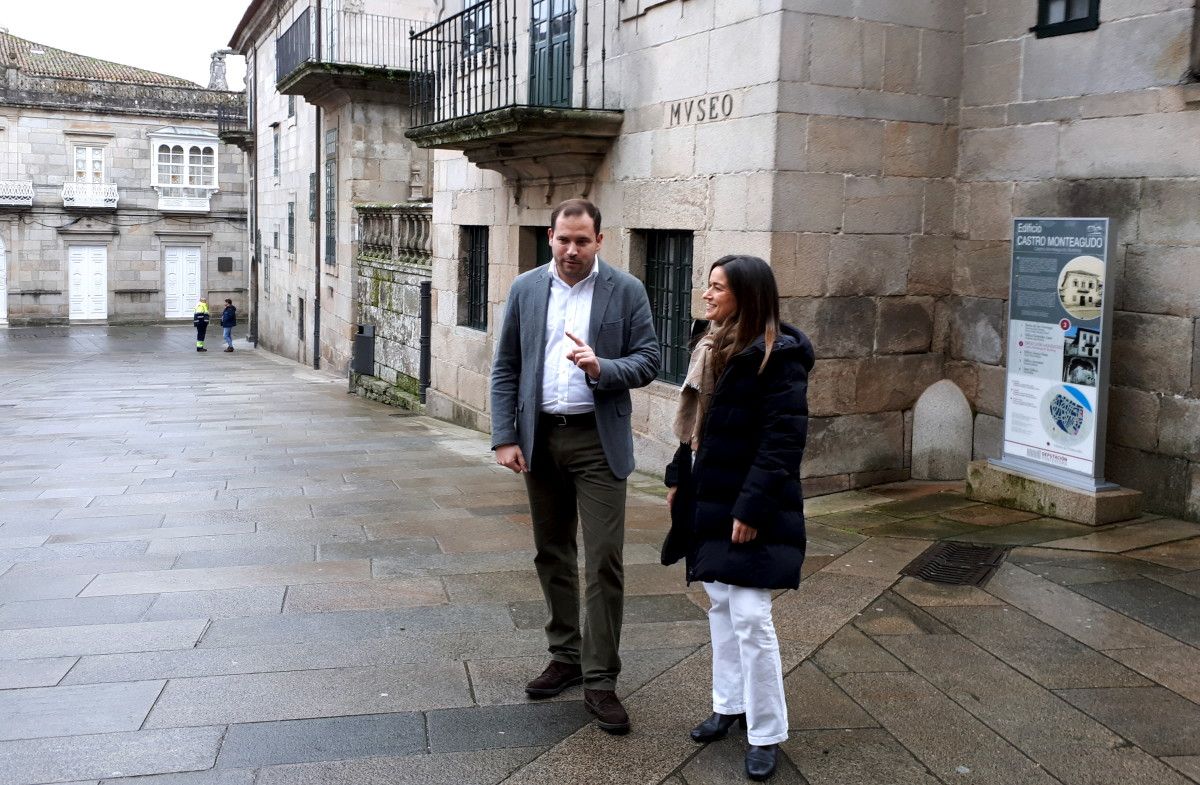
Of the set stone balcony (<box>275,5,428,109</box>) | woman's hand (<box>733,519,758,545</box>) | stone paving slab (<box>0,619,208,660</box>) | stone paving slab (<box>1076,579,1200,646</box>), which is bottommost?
stone paving slab (<box>0,619,208,660</box>)

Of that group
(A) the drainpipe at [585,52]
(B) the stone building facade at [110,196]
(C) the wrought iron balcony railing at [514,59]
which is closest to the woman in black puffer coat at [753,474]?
(C) the wrought iron balcony railing at [514,59]

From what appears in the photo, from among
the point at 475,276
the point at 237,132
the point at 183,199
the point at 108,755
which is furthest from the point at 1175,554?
the point at 183,199

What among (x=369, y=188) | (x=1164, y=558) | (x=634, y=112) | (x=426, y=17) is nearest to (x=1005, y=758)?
(x=1164, y=558)

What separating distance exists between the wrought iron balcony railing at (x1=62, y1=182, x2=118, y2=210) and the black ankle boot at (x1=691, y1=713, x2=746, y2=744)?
43.8 meters

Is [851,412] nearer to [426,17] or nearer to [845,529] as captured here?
[845,529]

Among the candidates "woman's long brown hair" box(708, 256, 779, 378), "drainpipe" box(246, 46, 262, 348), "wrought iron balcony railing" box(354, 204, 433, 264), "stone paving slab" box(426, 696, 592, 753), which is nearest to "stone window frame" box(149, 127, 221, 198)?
"drainpipe" box(246, 46, 262, 348)

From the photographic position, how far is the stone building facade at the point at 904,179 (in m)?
6.87

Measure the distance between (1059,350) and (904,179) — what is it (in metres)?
1.79

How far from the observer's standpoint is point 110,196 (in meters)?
42.7

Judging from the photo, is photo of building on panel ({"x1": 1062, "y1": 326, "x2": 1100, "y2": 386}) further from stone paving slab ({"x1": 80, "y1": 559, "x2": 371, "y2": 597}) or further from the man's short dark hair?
stone paving slab ({"x1": 80, "y1": 559, "x2": 371, "y2": 597})

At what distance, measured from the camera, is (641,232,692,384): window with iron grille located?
895cm

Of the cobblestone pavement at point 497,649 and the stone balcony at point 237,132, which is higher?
the stone balcony at point 237,132

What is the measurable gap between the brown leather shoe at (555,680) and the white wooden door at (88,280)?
43.4 meters

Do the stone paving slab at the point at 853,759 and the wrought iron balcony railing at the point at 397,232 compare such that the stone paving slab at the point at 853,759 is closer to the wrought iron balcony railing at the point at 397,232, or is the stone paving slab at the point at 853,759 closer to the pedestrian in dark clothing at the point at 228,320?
the wrought iron balcony railing at the point at 397,232
